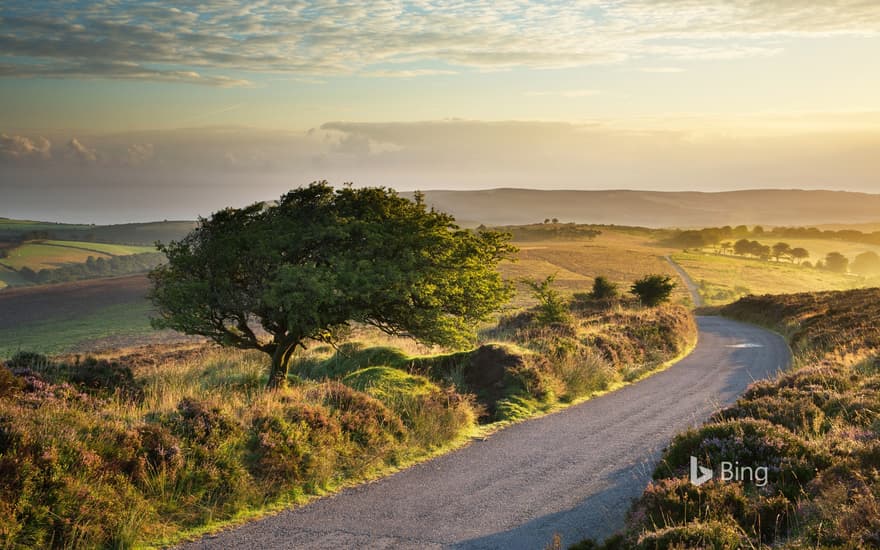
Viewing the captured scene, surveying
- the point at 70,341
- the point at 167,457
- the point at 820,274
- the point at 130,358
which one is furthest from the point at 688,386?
the point at 820,274

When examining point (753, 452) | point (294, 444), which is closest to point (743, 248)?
point (753, 452)

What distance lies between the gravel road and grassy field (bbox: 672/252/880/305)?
7061 cm

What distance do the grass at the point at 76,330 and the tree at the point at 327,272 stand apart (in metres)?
40.4

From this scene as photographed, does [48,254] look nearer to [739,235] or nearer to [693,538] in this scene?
[693,538]

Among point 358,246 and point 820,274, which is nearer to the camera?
point 358,246

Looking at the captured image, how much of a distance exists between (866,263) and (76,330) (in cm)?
14718

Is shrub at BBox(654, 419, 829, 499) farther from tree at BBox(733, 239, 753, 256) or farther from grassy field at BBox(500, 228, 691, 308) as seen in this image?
tree at BBox(733, 239, 753, 256)

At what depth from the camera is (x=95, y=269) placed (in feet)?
365

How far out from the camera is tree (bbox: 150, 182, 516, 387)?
17281mm

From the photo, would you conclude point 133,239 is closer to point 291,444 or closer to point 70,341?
point 70,341

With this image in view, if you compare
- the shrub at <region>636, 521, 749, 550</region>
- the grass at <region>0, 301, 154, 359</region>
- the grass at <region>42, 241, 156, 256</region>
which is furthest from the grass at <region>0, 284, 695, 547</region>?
the grass at <region>42, 241, 156, 256</region>

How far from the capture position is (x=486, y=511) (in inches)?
417

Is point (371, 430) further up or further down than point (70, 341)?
further up

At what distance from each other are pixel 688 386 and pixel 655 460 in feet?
33.7
